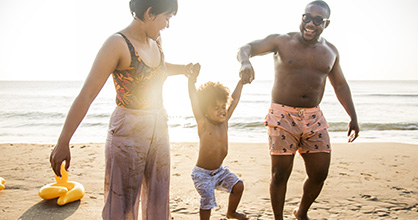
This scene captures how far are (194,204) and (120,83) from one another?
2831 millimetres

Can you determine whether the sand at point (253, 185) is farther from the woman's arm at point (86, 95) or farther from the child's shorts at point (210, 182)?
the woman's arm at point (86, 95)

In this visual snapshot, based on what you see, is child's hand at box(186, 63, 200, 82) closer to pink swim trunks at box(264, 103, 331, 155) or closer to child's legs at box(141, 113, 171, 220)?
child's legs at box(141, 113, 171, 220)

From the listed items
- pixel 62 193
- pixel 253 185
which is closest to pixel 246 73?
pixel 253 185

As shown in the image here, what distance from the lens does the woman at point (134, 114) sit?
6.41 feet

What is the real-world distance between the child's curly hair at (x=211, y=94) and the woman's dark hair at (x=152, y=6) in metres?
1.30

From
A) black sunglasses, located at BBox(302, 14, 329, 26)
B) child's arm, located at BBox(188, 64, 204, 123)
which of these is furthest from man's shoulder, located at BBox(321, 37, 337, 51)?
child's arm, located at BBox(188, 64, 204, 123)

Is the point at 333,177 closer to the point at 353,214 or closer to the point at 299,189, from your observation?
the point at 299,189

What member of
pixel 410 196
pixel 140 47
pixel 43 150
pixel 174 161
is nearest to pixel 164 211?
pixel 140 47

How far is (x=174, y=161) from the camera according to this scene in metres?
6.99

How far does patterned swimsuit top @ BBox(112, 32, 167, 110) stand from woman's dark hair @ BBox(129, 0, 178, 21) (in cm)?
17

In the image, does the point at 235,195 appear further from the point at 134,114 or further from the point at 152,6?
the point at 152,6

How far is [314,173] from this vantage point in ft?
12.0

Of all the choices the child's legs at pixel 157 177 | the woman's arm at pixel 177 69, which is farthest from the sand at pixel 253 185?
the woman's arm at pixel 177 69

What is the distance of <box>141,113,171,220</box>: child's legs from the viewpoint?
7.77 feet
